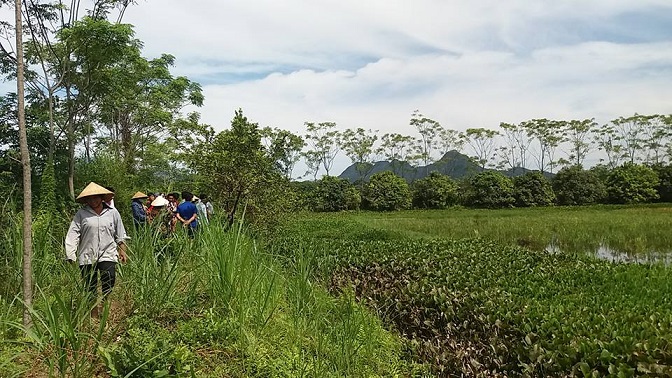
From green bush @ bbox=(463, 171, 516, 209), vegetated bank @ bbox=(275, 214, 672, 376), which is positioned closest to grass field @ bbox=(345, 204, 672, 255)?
vegetated bank @ bbox=(275, 214, 672, 376)

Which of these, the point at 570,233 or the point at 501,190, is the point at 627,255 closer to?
the point at 570,233

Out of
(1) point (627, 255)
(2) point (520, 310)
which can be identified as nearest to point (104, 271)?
(2) point (520, 310)

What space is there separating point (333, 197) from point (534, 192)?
1321 centimetres

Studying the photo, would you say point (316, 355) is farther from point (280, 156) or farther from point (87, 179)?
point (87, 179)

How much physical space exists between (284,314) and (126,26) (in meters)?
11.0

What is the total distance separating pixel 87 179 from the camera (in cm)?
1355

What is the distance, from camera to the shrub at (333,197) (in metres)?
33.6

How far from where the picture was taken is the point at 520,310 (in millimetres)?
5105

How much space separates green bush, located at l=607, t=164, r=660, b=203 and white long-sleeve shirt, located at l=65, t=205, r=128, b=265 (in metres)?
34.3

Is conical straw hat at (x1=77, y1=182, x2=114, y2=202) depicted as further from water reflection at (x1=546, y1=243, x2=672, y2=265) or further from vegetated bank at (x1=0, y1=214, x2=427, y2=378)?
water reflection at (x1=546, y1=243, x2=672, y2=265)

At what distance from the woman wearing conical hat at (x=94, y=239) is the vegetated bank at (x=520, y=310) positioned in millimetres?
1667

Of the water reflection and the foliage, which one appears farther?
the water reflection

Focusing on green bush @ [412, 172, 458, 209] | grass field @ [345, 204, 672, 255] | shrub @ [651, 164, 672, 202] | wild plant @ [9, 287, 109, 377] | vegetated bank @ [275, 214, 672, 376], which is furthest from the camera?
green bush @ [412, 172, 458, 209]

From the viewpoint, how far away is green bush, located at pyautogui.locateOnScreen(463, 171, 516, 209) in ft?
109
